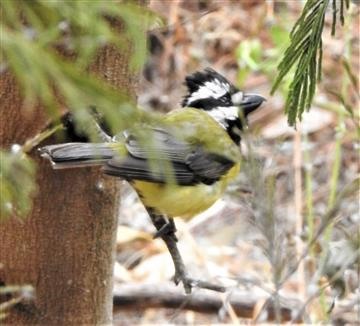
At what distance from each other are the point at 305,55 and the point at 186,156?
97cm

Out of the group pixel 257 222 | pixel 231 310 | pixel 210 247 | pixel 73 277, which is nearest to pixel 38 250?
pixel 73 277

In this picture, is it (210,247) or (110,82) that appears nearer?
(110,82)

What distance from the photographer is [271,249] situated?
6.10 ft

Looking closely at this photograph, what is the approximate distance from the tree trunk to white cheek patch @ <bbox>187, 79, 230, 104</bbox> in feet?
2.61

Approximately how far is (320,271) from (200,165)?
82 cm

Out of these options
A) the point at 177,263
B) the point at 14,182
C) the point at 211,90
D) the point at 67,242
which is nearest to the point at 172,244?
the point at 177,263

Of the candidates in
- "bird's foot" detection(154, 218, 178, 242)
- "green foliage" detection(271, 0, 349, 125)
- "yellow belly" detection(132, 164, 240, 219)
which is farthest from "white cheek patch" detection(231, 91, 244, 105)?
"green foliage" detection(271, 0, 349, 125)

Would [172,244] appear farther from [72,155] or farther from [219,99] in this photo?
[219,99]

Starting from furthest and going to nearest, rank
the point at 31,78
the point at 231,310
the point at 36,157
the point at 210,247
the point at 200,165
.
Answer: the point at 210,247, the point at 231,310, the point at 200,165, the point at 36,157, the point at 31,78

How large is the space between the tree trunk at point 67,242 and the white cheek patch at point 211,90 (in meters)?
0.80

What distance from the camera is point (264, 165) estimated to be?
103 inches

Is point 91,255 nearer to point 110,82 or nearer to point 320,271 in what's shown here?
point 110,82

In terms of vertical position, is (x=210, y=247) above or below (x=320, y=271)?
above

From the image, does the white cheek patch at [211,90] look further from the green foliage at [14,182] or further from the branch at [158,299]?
the green foliage at [14,182]
